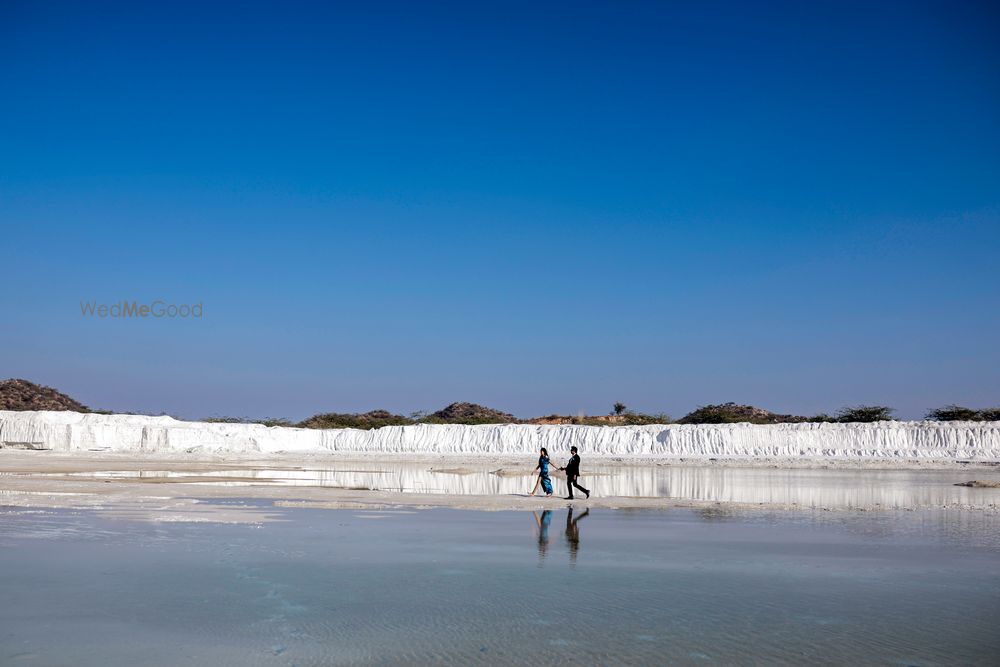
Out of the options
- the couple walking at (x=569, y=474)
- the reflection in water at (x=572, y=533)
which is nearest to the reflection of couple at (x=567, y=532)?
the reflection in water at (x=572, y=533)

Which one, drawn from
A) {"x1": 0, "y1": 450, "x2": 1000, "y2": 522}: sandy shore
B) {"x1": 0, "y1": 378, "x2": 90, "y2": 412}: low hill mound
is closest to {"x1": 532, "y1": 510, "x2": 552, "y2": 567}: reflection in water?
{"x1": 0, "y1": 450, "x2": 1000, "y2": 522}: sandy shore

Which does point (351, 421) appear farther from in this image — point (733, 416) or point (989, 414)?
point (989, 414)

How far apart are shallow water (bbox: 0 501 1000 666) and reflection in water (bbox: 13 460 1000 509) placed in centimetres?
698

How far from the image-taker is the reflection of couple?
10.9m

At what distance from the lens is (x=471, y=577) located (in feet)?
29.1

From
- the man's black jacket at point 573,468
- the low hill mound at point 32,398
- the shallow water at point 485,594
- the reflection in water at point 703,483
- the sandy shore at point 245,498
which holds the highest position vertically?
the low hill mound at point 32,398

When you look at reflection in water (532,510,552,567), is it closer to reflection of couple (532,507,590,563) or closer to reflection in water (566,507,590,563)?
reflection of couple (532,507,590,563)

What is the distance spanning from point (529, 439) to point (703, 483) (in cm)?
2871

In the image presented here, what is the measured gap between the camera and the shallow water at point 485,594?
6039mm

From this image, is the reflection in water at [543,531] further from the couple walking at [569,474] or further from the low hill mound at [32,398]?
the low hill mound at [32,398]

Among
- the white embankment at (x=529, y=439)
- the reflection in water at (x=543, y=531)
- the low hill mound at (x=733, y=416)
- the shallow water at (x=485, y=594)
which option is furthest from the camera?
the low hill mound at (x=733, y=416)

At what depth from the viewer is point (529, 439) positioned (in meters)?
54.0

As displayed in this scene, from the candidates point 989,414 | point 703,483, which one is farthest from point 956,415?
point 703,483

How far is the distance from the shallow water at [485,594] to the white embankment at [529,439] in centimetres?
3450
